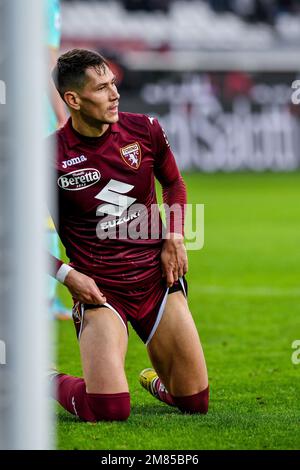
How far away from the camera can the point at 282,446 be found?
171 inches

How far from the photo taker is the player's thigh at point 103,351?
189 inches

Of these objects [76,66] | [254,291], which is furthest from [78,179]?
[254,291]

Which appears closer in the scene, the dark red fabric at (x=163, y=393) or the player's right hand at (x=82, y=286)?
the player's right hand at (x=82, y=286)

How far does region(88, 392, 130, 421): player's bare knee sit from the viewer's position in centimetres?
477

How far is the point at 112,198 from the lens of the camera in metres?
5.08

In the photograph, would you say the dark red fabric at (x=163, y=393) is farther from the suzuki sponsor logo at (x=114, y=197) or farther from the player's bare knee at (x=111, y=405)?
the suzuki sponsor logo at (x=114, y=197)

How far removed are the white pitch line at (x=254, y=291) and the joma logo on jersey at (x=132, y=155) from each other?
4070 millimetres

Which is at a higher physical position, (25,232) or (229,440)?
(25,232)

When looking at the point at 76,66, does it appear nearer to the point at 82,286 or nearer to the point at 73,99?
the point at 73,99

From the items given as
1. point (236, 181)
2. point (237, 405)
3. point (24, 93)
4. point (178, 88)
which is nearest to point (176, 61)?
point (178, 88)

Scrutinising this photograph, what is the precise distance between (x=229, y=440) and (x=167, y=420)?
0.48m

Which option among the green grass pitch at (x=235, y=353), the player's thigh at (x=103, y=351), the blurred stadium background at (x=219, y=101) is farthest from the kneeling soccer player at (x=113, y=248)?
the blurred stadium background at (x=219, y=101)

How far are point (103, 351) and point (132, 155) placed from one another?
93 cm
